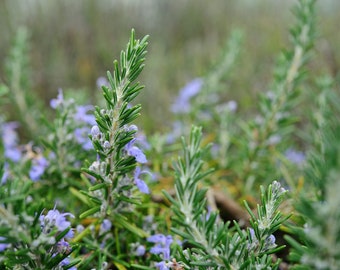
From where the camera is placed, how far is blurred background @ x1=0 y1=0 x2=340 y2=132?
14.9ft

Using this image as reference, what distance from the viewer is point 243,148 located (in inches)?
84.0

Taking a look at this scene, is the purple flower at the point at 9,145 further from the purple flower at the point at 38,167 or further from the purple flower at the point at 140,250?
the purple flower at the point at 140,250

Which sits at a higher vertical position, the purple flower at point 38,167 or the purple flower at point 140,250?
the purple flower at point 38,167

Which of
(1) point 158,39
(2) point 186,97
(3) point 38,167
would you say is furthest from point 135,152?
(1) point 158,39

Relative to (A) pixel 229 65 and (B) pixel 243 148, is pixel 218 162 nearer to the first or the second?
(B) pixel 243 148

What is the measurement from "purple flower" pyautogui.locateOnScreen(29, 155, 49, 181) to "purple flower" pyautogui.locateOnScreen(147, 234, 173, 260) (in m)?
0.51

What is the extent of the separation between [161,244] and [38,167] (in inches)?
23.6

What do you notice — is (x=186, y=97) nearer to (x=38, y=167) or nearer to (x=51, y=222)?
(x=38, y=167)

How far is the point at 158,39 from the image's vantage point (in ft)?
21.1

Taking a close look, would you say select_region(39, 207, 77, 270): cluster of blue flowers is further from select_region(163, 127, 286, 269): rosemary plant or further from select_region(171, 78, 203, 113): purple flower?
select_region(171, 78, 203, 113): purple flower

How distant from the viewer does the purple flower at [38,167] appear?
160 centimetres

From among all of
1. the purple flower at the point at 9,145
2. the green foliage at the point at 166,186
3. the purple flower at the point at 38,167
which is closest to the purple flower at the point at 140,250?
the green foliage at the point at 166,186

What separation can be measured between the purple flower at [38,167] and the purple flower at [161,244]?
1.69 ft

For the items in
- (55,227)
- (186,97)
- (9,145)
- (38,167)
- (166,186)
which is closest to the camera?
(55,227)
